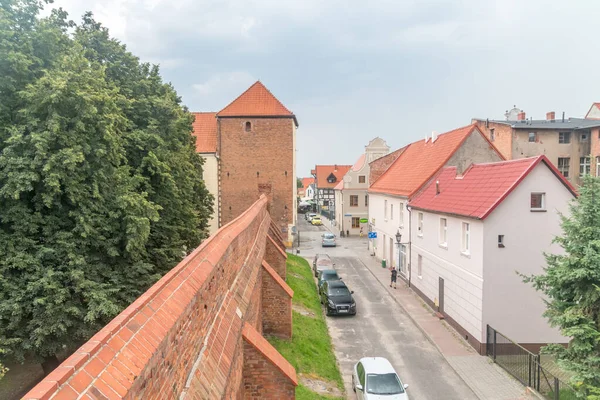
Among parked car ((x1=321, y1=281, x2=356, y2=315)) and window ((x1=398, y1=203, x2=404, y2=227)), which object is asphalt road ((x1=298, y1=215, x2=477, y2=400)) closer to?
parked car ((x1=321, y1=281, x2=356, y2=315))

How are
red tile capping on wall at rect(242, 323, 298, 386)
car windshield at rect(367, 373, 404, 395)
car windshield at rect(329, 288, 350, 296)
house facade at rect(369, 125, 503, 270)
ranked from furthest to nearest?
house facade at rect(369, 125, 503, 270) < car windshield at rect(329, 288, 350, 296) < car windshield at rect(367, 373, 404, 395) < red tile capping on wall at rect(242, 323, 298, 386)

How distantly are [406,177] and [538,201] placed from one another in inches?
499

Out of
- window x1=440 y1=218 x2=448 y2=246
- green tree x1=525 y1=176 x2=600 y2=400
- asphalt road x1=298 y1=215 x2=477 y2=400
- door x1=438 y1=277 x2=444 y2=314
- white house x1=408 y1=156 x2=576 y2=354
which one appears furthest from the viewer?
door x1=438 y1=277 x2=444 y2=314

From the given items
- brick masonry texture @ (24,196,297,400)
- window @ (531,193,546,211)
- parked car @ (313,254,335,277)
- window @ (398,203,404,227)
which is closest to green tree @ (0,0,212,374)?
brick masonry texture @ (24,196,297,400)

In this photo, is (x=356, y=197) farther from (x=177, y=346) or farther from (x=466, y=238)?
(x=177, y=346)

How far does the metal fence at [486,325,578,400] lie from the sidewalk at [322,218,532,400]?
10.7 inches

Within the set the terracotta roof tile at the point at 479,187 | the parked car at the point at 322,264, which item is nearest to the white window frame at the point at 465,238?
the terracotta roof tile at the point at 479,187

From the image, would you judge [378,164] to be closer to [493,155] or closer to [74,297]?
[493,155]

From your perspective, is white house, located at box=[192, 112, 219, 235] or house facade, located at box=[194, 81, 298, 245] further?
white house, located at box=[192, 112, 219, 235]

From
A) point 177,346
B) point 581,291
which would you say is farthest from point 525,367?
point 177,346

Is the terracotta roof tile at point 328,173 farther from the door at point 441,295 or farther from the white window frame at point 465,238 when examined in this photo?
the white window frame at point 465,238

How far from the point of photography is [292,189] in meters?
34.9

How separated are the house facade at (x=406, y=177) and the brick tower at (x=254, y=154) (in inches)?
307

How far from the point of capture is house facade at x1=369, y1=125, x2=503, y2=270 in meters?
22.8
